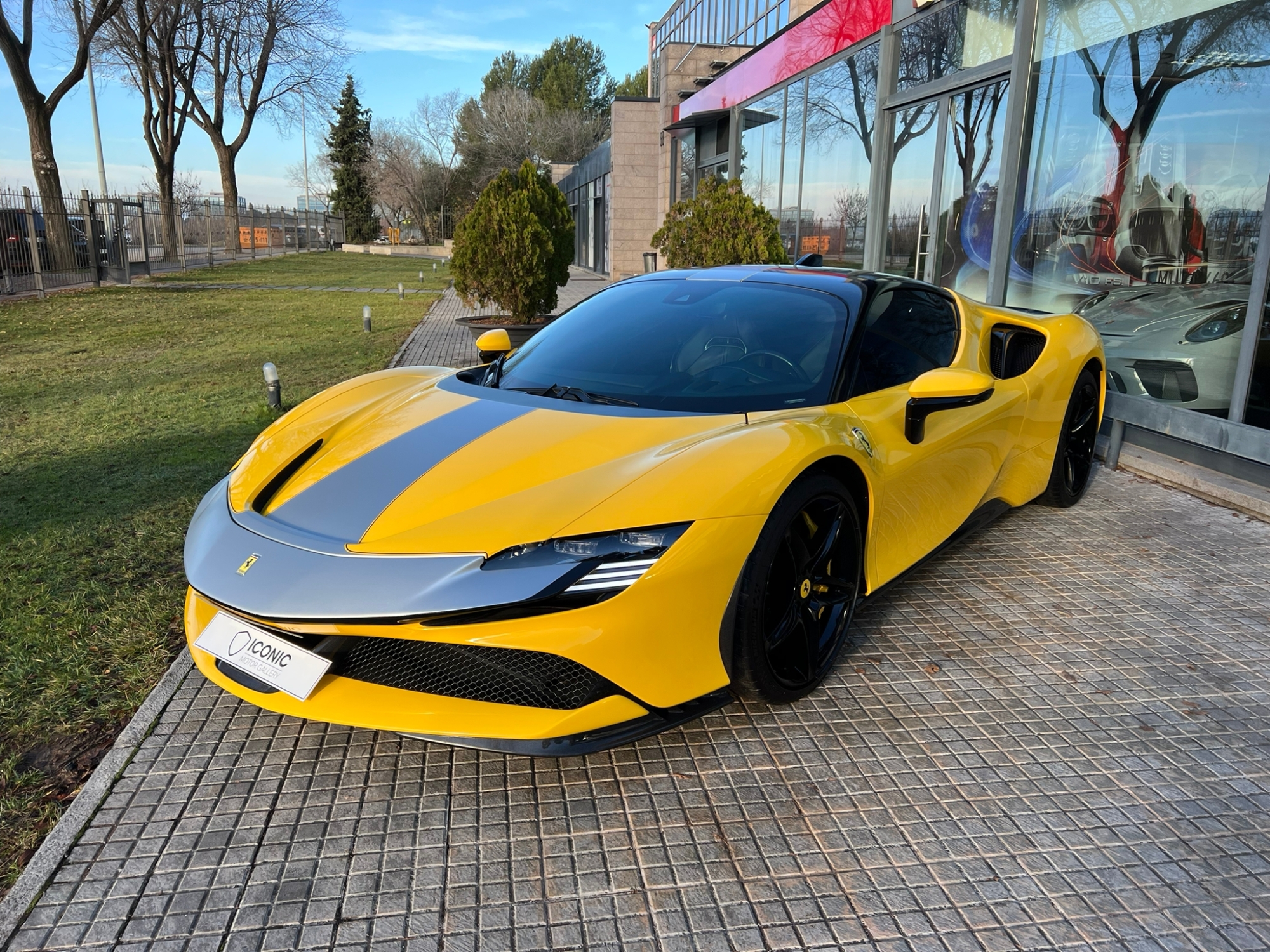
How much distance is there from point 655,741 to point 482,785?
0.55 meters

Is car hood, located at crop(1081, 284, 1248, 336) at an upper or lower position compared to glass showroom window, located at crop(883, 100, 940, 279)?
lower

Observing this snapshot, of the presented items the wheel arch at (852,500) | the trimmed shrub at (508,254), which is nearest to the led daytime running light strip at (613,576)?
the wheel arch at (852,500)

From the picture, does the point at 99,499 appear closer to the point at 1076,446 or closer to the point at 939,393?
the point at 939,393

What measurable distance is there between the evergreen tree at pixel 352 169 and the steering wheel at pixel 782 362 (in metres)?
62.4

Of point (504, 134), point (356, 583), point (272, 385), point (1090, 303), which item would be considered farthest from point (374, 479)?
point (504, 134)

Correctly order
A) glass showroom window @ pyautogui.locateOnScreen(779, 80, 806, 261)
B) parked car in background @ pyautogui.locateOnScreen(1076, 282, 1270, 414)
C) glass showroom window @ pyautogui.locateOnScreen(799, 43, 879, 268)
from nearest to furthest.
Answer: parked car in background @ pyautogui.locateOnScreen(1076, 282, 1270, 414)
glass showroom window @ pyautogui.locateOnScreen(799, 43, 879, 268)
glass showroom window @ pyautogui.locateOnScreen(779, 80, 806, 261)

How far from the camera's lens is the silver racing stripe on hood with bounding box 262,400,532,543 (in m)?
2.50

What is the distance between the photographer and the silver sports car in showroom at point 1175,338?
19.1 ft

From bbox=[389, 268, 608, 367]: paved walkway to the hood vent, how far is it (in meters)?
3.24

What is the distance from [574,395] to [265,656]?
1.39 metres

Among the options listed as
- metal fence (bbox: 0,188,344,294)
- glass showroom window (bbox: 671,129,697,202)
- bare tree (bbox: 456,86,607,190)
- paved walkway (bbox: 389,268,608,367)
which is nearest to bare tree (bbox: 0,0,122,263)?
metal fence (bbox: 0,188,344,294)

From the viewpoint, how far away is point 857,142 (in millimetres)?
11812

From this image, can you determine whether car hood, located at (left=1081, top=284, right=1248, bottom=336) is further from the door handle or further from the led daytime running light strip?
the led daytime running light strip

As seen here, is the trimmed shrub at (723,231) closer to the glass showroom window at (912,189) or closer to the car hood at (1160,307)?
the glass showroom window at (912,189)
